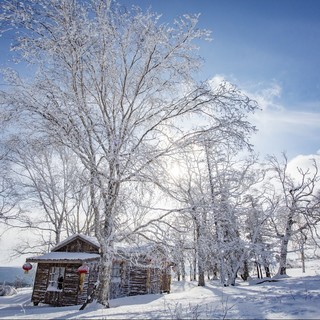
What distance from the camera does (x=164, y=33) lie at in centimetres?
845

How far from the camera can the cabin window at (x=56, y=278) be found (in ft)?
59.3

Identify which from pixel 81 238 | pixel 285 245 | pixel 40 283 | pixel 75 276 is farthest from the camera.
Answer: pixel 285 245

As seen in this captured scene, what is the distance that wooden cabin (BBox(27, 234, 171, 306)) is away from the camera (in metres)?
17.4

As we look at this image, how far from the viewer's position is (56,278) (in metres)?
18.4

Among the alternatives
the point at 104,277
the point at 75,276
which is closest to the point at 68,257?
the point at 75,276

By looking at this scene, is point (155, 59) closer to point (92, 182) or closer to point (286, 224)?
point (92, 182)

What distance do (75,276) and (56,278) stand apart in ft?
6.13

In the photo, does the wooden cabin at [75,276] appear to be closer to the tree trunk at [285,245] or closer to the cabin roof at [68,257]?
the cabin roof at [68,257]

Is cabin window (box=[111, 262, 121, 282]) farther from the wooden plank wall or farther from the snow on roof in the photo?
the wooden plank wall

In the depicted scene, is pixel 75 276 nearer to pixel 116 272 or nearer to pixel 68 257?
pixel 68 257

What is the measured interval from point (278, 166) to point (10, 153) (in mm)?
23064

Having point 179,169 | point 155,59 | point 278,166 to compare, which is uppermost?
point 278,166

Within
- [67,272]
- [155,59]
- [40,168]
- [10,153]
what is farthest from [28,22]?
[67,272]

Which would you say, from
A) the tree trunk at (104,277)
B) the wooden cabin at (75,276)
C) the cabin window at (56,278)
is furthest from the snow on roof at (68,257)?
the tree trunk at (104,277)
